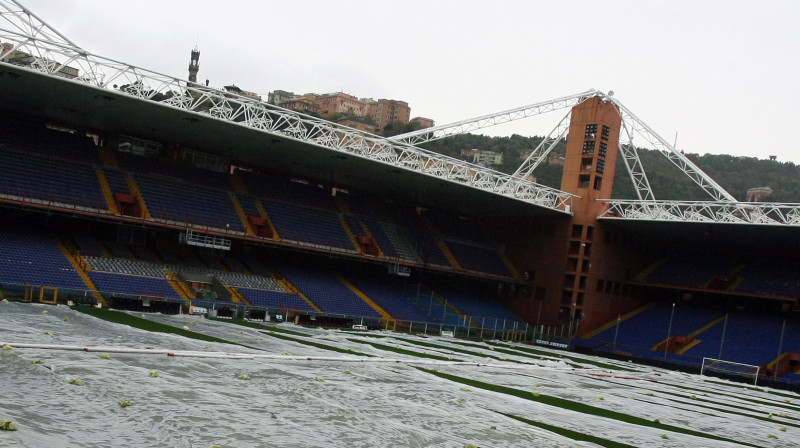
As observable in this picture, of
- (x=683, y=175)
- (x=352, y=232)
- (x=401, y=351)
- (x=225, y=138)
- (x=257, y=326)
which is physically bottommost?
(x=257, y=326)

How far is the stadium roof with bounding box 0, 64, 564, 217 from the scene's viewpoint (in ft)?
110

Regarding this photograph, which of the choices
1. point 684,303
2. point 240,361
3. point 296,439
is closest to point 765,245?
point 684,303

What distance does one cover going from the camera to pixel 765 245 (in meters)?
50.0

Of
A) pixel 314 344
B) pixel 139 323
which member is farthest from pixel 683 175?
pixel 139 323

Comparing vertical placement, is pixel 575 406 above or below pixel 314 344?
above

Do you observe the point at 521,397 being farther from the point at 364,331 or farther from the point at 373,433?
the point at 364,331

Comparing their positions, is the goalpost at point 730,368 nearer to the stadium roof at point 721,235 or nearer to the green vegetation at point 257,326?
the stadium roof at point 721,235

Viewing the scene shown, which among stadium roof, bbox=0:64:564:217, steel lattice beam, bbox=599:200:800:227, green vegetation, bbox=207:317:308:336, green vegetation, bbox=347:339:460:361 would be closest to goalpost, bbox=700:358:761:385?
steel lattice beam, bbox=599:200:800:227

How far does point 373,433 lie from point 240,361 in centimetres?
751

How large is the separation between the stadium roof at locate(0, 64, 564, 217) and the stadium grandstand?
221 mm

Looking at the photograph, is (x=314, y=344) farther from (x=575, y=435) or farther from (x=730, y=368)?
(x=730, y=368)

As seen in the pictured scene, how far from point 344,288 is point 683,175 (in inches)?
3479

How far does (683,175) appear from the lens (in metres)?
117

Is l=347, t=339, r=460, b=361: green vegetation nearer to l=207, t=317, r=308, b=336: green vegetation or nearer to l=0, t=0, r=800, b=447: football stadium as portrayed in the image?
l=0, t=0, r=800, b=447: football stadium
